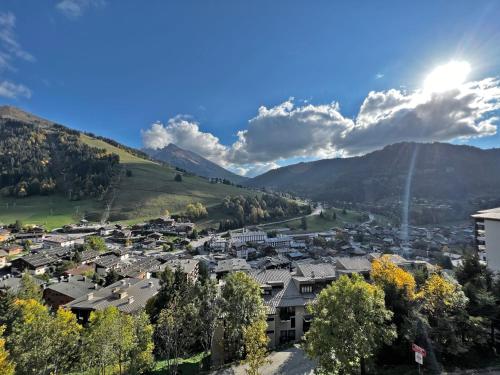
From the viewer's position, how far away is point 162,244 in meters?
117

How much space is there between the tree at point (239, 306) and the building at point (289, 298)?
12.9 feet

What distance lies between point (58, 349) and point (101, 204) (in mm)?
168347

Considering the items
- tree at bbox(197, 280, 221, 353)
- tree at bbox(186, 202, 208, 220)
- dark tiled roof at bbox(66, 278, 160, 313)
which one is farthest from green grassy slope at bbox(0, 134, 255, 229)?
tree at bbox(197, 280, 221, 353)

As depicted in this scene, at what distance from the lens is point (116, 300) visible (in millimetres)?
43062

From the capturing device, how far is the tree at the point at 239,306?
1071 inches

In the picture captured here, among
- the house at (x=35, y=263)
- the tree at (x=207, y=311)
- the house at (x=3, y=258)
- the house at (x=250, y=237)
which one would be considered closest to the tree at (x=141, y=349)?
the tree at (x=207, y=311)

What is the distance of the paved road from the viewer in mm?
26047

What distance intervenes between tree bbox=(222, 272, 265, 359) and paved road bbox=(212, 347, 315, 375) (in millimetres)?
1892

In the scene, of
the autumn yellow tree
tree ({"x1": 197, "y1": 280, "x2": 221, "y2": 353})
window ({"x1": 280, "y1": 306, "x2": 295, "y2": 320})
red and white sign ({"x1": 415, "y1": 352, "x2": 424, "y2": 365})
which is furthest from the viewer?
window ({"x1": 280, "y1": 306, "x2": 295, "y2": 320})

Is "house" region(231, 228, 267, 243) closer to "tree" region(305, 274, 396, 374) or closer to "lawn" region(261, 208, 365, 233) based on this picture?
"lawn" region(261, 208, 365, 233)

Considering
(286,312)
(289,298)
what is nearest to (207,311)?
(286,312)

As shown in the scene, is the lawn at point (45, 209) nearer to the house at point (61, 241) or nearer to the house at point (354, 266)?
the house at point (61, 241)

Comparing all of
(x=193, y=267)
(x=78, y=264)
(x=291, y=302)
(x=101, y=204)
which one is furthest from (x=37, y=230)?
(x=291, y=302)

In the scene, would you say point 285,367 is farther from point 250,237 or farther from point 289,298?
point 250,237
